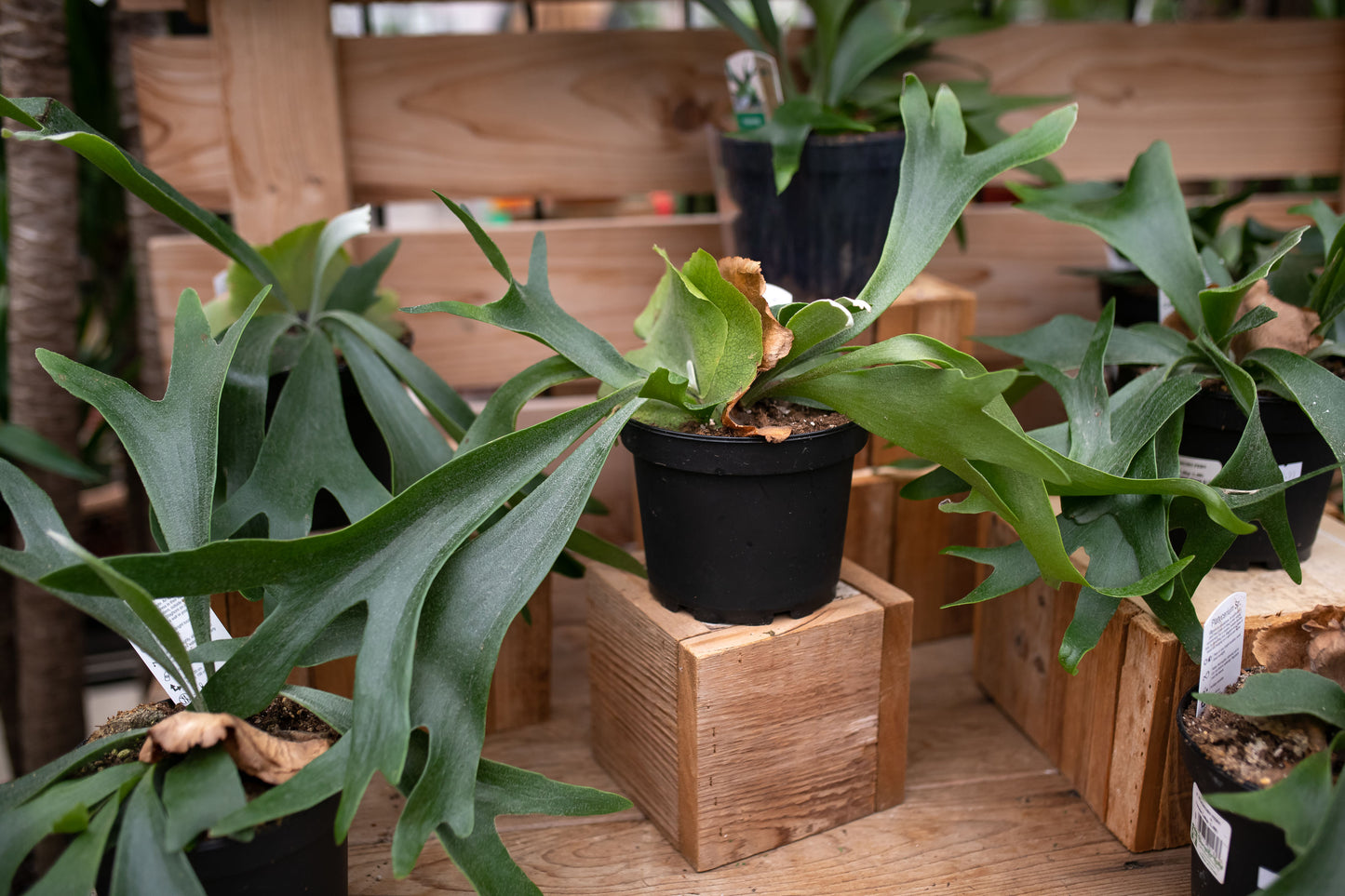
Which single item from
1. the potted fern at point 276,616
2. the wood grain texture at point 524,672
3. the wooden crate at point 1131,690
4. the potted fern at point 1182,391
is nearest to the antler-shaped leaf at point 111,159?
the potted fern at point 276,616

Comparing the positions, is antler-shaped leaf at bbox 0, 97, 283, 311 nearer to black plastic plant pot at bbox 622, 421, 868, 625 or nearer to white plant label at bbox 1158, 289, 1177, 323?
black plastic plant pot at bbox 622, 421, 868, 625

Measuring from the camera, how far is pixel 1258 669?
0.84m

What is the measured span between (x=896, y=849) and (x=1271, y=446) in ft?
1.60

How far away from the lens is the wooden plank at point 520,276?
1.40 meters

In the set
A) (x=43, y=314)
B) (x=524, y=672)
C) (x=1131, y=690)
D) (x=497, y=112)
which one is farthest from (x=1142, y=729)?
(x=43, y=314)

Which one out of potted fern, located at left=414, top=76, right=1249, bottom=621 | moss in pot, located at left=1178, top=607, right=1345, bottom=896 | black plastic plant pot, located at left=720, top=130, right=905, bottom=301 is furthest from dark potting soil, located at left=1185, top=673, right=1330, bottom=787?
black plastic plant pot, located at left=720, top=130, right=905, bottom=301

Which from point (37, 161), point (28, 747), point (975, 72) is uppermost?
point (975, 72)

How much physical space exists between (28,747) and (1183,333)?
5.26 ft

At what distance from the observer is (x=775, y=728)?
896mm

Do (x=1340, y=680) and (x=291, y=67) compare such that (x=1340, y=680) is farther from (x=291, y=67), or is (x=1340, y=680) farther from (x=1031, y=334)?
(x=291, y=67)

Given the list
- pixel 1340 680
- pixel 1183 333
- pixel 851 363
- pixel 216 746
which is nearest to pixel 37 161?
pixel 216 746

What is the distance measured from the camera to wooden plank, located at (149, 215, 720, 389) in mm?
1397

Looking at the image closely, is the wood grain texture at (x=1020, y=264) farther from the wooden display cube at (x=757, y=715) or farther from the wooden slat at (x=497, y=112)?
the wooden display cube at (x=757, y=715)

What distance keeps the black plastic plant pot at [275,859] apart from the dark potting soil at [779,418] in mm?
382
